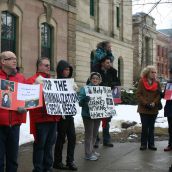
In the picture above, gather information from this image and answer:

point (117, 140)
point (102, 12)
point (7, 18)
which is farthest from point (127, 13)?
point (117, 140)

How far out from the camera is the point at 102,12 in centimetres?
3416

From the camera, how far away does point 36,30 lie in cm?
2281

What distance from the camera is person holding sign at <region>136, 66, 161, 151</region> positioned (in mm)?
9875

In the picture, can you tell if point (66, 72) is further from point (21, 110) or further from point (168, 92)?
point (168, 92)

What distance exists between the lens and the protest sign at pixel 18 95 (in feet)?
20.4

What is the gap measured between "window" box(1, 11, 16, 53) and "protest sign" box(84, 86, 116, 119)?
12.5 m

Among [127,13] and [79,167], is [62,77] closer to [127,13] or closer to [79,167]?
[79,167]

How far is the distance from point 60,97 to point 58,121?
17.9 inches

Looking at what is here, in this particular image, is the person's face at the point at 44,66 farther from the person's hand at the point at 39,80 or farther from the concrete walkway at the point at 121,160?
the concrete walkway at the point at 121,160

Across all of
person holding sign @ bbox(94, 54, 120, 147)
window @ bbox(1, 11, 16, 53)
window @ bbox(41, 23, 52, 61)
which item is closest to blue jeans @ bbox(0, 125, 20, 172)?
person holding sign @ bbox(94, 54, 120, 147)

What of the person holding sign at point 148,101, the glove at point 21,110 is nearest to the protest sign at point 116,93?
the person holding sign at point 148,101

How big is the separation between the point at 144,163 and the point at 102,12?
87.7ft

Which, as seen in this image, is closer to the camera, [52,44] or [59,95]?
[59,95]

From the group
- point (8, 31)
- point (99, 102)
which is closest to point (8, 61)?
point (99, 102)
